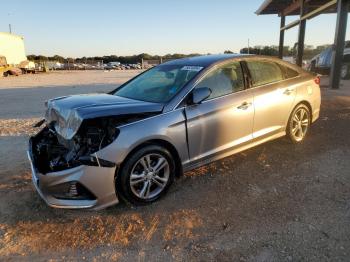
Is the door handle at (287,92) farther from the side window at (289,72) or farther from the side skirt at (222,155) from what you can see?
the side skirt at (222,155)

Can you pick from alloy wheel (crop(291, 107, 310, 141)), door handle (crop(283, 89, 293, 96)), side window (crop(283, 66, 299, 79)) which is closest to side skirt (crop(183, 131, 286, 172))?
alloy wheel (crop(291, 107, 310, 141))

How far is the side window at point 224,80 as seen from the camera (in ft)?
13.5

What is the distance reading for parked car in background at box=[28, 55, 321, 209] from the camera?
318cm

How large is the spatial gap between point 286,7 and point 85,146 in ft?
64.8

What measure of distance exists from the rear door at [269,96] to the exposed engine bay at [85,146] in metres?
1.83

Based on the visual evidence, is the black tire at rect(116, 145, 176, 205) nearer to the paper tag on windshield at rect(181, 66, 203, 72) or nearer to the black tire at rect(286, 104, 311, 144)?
the paper tag on windshield at rect(181, 66, 203, 72)

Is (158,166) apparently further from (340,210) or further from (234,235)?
(340,210)

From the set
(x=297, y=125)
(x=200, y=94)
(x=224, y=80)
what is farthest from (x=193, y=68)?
(x=297, y=125)

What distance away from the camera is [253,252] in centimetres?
271

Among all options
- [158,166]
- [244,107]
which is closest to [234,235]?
[158,166]

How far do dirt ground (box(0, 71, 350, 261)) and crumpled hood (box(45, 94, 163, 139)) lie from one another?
0.92 meters

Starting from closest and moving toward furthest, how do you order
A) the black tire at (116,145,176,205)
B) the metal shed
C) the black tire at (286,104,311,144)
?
the black tire at (116,145,176,205) → the black tire at (286,104,311,144) → the metal shed

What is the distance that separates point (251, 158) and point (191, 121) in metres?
1.56

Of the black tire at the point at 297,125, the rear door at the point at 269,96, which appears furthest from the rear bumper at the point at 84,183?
the black tire at the point at 297,125
